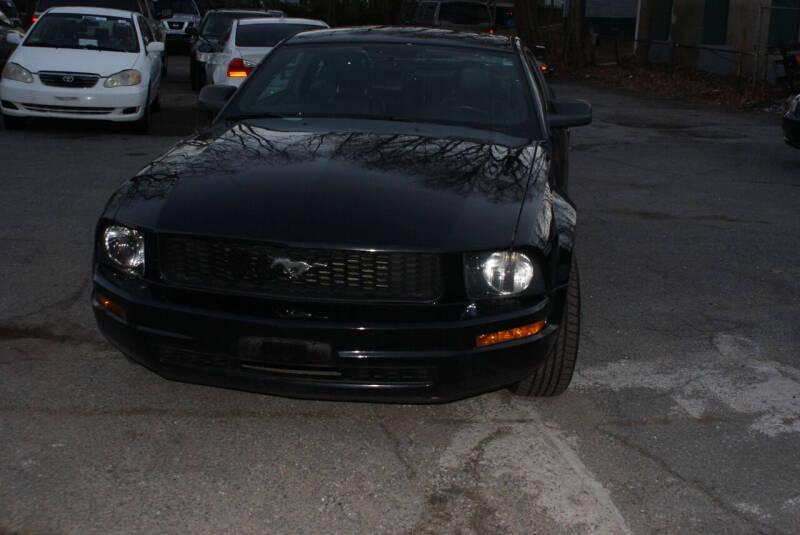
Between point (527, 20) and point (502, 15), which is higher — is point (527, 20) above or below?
above

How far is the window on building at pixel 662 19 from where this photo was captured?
90.5 ft

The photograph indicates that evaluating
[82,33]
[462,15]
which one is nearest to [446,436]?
[82,33]

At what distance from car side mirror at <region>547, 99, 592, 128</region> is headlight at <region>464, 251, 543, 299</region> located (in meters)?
1.76

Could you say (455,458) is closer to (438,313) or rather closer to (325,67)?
(438,313)

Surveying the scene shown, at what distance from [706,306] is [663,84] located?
17414 millimetres

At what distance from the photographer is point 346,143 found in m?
4.73

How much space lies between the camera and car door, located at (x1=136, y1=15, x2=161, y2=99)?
13.7 meters

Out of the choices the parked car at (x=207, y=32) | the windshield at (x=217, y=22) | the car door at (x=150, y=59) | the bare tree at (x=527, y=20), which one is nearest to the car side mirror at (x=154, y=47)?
the car door at (x=150, y=59)

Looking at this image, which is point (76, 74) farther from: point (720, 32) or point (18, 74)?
point (720, 32)

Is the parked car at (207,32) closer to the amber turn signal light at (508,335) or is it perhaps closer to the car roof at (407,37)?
the car roof at (407,37)

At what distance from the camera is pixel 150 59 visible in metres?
13.9

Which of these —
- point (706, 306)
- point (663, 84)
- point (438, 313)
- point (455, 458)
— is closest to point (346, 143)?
point (438, 313)

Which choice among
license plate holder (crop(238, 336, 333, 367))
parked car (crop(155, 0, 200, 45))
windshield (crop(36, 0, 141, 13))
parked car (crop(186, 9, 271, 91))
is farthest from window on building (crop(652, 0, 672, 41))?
license plate holder (crop(238, 336, 333, 367))

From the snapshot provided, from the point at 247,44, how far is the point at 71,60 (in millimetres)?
2545
